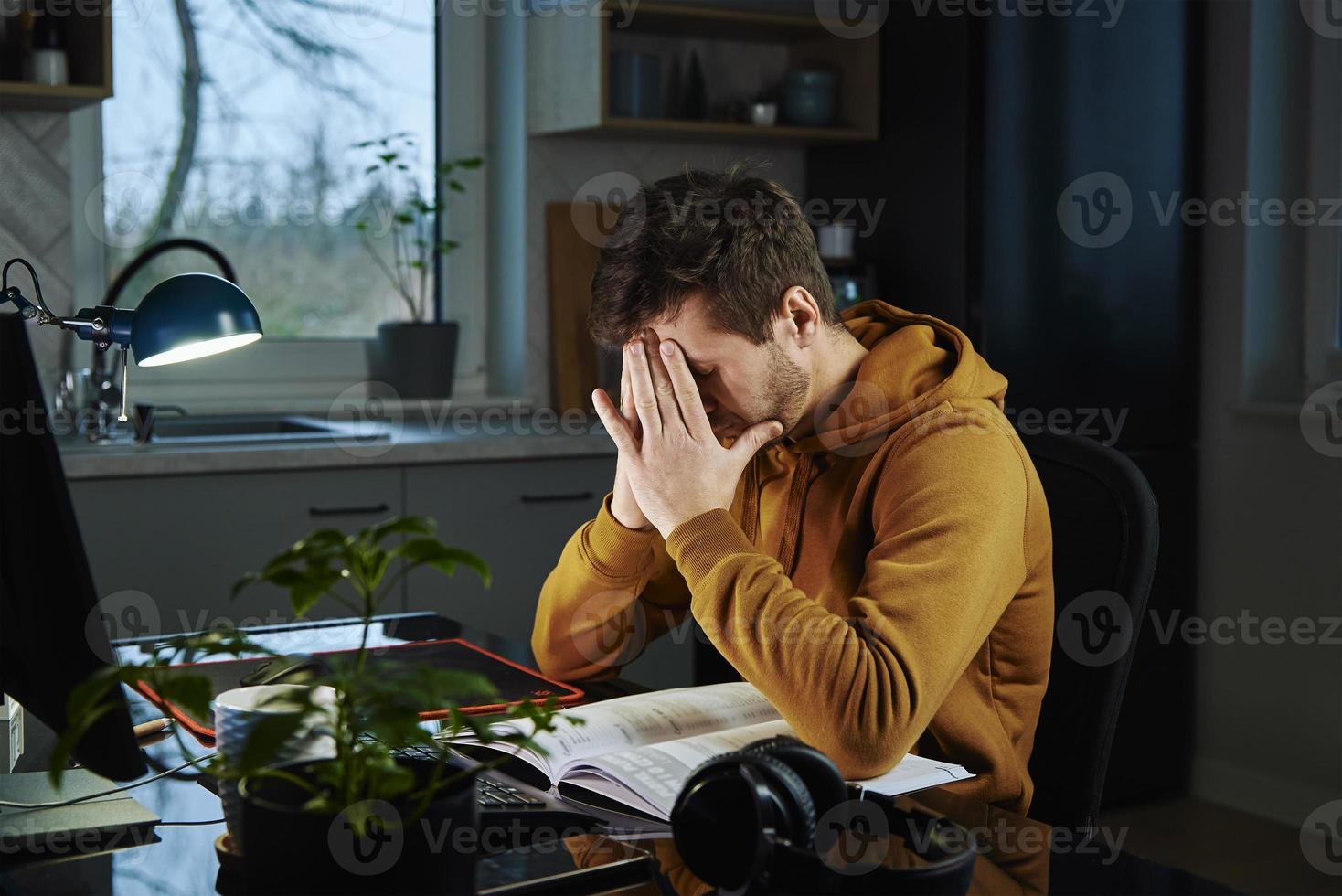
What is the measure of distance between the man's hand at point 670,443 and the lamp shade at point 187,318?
0.42 m

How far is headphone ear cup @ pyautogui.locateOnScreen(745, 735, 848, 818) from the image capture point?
2.97ft

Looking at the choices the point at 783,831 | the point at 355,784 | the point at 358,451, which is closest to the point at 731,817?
the point at 783,831

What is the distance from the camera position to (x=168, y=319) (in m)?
1.21

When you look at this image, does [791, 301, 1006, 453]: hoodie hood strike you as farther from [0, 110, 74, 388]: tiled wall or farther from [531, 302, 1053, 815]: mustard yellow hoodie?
[0, 110, 74, 388]: tiled wall

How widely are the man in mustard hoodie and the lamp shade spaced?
436mm

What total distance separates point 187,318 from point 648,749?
1.74 feet

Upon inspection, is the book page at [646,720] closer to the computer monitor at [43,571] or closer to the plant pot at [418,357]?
the computer monitor at [43,571]

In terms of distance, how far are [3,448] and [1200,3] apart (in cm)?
307

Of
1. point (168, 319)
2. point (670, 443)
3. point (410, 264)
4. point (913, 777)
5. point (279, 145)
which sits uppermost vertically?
point (279, 145)

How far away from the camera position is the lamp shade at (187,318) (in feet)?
3.97

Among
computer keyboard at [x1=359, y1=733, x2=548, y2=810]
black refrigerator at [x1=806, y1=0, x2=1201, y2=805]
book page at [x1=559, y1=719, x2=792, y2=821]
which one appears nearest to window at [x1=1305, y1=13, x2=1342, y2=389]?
black refrigerator at [x1=806, y1=0, x2=1201, y2=805]

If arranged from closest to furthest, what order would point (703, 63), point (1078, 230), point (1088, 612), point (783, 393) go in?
point (1088, 612) < point (783, 393) < point (1078, 230) < point (703, 63)

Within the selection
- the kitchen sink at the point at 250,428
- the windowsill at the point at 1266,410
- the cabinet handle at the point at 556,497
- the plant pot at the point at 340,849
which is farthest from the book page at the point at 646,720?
the windowsill at the point at 1266,410

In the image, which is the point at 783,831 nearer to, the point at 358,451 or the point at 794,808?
the point at 794,808
